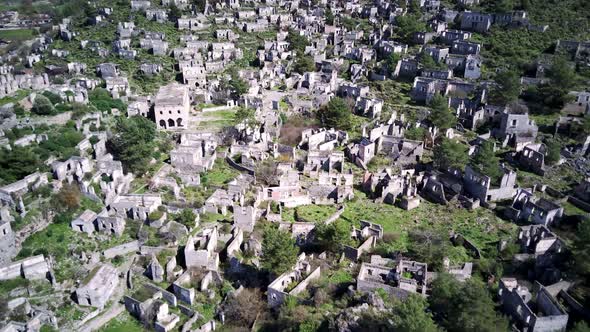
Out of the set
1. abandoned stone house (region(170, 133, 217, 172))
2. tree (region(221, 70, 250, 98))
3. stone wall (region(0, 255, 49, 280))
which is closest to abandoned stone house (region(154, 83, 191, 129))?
abandoned stone house (region(170, 133, 217, 172))

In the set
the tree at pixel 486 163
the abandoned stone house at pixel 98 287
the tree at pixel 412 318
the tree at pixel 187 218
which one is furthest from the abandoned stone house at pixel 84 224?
the tree at pixel 486 163

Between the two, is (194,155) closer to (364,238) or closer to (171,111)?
(171,111)

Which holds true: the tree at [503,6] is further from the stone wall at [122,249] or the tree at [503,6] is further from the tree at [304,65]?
the stone wall at [122,249]

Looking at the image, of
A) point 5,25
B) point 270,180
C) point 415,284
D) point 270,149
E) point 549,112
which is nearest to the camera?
point 415,284

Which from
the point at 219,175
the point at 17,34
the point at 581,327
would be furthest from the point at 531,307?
the point at 17,34

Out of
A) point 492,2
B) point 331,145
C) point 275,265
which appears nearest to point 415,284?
point 275,265

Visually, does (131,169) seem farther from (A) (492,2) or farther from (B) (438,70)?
(A) (492,2)
